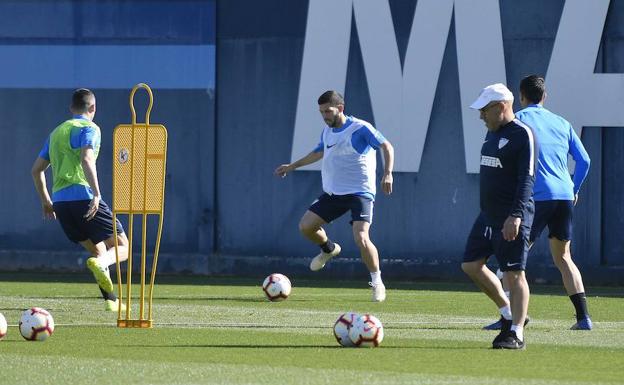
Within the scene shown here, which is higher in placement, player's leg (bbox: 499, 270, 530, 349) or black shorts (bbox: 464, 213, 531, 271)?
black shorts (bbox: 464, 213, 531, 271)

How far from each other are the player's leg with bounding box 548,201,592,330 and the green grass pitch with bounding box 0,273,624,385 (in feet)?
0.97

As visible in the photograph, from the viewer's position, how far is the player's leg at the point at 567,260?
1327cm

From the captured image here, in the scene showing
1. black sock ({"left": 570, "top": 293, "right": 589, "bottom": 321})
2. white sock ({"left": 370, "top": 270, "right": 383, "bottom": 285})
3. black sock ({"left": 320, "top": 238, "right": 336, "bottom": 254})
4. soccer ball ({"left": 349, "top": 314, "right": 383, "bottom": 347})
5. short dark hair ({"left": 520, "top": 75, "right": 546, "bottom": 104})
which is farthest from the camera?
black sock ({"left": 320, "top": 238, "right": 336, "bottom": 254})

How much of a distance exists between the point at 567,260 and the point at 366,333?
303 cm

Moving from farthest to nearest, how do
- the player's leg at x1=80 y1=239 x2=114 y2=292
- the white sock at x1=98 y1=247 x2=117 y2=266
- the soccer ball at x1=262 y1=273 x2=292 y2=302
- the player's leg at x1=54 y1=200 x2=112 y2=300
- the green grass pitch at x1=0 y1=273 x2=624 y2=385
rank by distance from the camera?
the soccer ball at x1=262 y1=273 x2=292 y2=302
the player's leg at x1=54 y1=200 x2=112 y2=300
the white sock at x1=98 y1=247 x2=117 y2=266
the player's leg at x1=80 y1=239 x2=114 y2=292
the green grass pitch at x1=0 y1=273 x2=624 y2=385

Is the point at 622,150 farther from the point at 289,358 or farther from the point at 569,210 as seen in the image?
the point at 289,358

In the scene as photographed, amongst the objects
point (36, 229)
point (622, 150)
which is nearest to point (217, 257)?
point (36, 229)

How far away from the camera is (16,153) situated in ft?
75.6

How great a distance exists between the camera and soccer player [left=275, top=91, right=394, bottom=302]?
16797 mm

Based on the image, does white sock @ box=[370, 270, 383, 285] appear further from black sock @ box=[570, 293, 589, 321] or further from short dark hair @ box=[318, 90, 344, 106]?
black sock @ box=[570, 293, 589, 321]

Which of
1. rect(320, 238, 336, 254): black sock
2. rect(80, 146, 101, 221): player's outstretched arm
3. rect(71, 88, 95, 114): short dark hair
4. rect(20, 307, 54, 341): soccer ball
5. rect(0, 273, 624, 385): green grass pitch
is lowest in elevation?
rect(0, 273, 624, 385): green grass pitch

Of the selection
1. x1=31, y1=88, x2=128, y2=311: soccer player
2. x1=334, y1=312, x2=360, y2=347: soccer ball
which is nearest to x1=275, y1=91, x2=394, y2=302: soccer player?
x1=31, y1=88, x2=128, y2=311: soccer player

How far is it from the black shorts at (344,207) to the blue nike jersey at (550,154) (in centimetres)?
379

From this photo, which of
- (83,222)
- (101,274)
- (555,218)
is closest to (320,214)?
(83,222)
